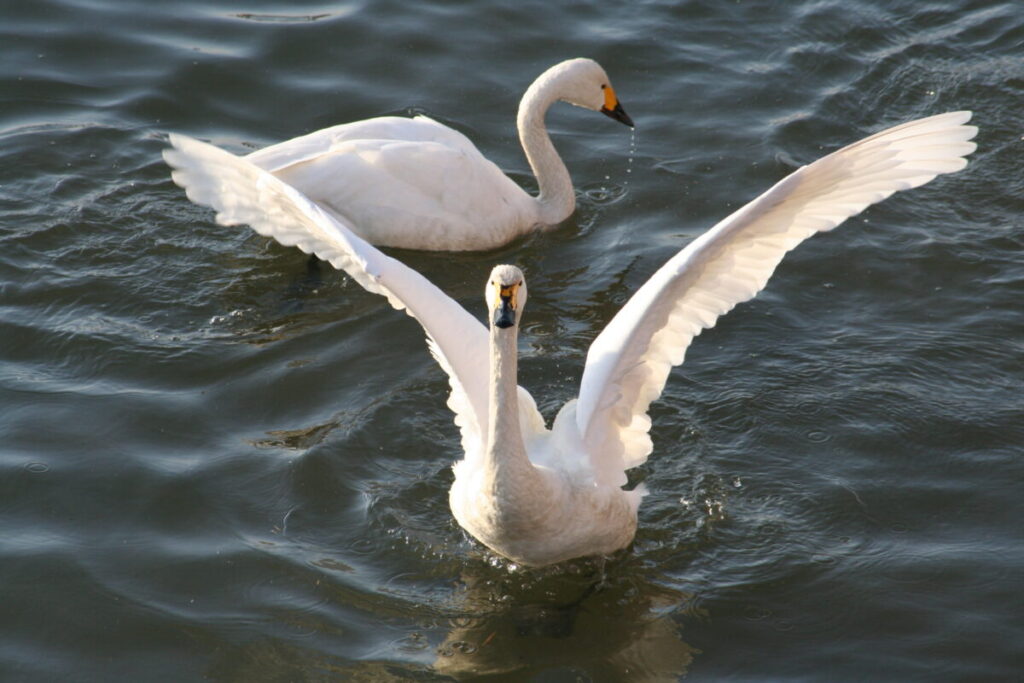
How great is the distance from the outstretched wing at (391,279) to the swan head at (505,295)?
2.38ft

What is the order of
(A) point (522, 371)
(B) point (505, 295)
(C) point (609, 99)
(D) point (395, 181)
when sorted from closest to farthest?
(B) point (505, 295), (A) point (522, 371), (D) point (395, 181), (C) point (609, 99)

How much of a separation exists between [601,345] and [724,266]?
2.10 ft

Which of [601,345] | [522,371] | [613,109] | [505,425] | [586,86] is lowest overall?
[522,371]

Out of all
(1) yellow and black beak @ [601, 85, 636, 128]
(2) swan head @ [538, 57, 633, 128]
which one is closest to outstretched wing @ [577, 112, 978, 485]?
(2) swan head @ [538, 57, 633, 128]

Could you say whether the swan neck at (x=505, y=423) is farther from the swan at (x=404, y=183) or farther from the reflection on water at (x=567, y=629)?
the swan at (x=404, y=183)

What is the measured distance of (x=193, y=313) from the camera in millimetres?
8102

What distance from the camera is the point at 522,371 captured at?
777 cm

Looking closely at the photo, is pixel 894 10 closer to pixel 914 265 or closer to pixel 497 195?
pixel 914 265

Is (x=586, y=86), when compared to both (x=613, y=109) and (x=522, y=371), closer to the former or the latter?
(x=613, y=109)

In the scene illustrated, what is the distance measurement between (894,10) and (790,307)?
171 inches

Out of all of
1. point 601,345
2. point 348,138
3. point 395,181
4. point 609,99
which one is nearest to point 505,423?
point 601,345

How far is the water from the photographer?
19.4 feet

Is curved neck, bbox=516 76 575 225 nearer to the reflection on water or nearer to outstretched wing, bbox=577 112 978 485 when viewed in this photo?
outstretched wing, bbox=577 112 978 485

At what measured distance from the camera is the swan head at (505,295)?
527 centimetres
